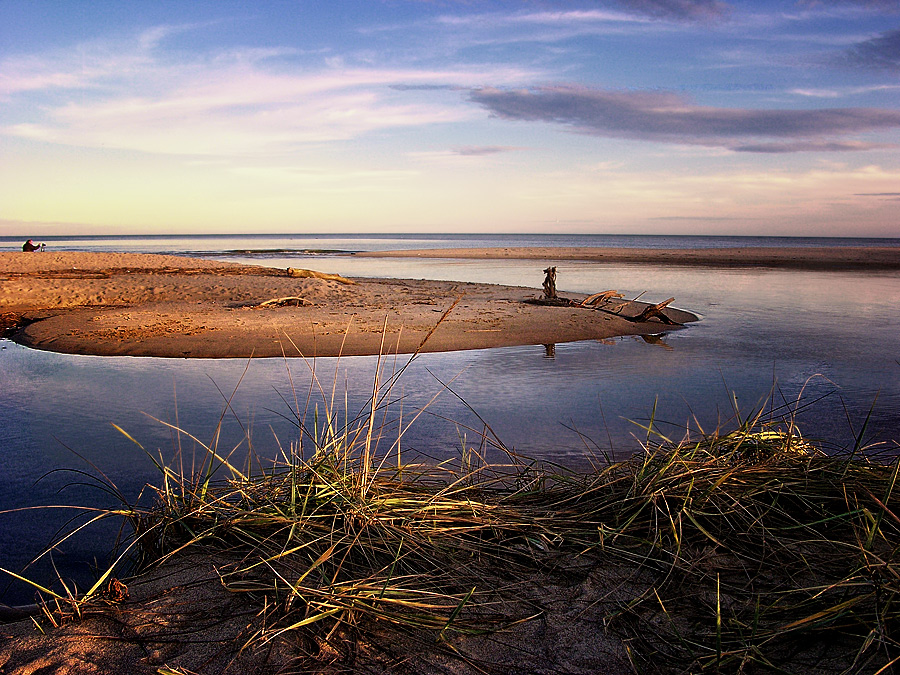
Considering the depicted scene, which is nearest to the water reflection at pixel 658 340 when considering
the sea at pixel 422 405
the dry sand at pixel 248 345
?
the sea at pixel 422 405

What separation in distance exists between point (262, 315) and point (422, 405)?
622 cm

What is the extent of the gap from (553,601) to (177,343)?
8171mm

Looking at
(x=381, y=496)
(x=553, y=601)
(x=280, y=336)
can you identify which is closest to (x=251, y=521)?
(x=381, y=496)

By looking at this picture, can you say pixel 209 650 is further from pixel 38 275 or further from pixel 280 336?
pixel 38 275

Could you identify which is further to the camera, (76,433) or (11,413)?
(11,413)

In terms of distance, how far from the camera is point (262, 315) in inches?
460

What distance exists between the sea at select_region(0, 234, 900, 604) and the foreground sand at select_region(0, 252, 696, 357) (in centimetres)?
60

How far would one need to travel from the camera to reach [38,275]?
16469 millimetres

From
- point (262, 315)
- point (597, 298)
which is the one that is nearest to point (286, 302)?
point (262, 315)

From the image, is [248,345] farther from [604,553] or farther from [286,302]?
[604,553]

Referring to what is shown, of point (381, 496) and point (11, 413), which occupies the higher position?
point (381, 496)

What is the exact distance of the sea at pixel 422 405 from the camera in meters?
3.96

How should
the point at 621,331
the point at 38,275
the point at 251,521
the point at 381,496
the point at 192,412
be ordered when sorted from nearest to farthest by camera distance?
the point at 251,521 → the point at 381,496 → the point at 192,412 → the point at 621,331 → the point at 38,275

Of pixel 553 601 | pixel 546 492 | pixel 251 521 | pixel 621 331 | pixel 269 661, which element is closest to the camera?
pixel 269 661
